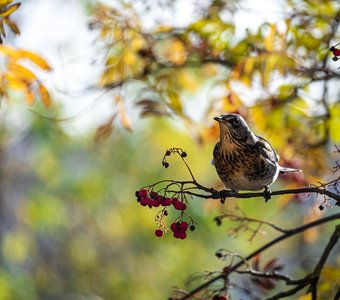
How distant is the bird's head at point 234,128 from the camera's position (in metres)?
3.66

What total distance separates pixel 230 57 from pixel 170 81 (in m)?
0.47

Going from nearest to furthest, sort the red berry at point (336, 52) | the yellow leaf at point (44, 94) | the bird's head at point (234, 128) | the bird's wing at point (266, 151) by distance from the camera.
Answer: the red berry at point (336, 52), the yellow leaf at point (44, 94), the bird's head at point (234, 128), the bird's wing at point (266, 151)

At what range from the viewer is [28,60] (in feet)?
9.66

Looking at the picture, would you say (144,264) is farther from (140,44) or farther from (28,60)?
(28,60)

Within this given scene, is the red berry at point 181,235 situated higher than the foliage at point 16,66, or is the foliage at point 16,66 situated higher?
the foliage at point 16,66

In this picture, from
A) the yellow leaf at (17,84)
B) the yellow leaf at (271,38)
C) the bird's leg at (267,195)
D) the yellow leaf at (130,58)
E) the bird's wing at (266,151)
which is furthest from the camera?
the yellow leaf at (130,58)

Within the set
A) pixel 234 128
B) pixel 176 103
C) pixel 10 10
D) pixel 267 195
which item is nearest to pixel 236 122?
pixel 234 128

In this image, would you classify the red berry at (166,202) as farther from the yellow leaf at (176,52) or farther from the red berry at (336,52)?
the yellow leaf at (176,52)

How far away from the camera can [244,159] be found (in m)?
3.77

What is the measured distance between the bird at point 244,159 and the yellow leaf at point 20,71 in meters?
1.14

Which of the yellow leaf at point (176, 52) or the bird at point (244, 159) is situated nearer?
the bird at point (244, 159)

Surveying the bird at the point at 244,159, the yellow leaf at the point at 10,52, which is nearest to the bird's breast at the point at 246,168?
the bird at the point at 244,159

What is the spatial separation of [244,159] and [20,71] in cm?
136

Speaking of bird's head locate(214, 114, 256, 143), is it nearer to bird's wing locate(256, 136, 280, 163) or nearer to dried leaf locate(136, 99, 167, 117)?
bird's wing locate(256, 136, 280, 163)
